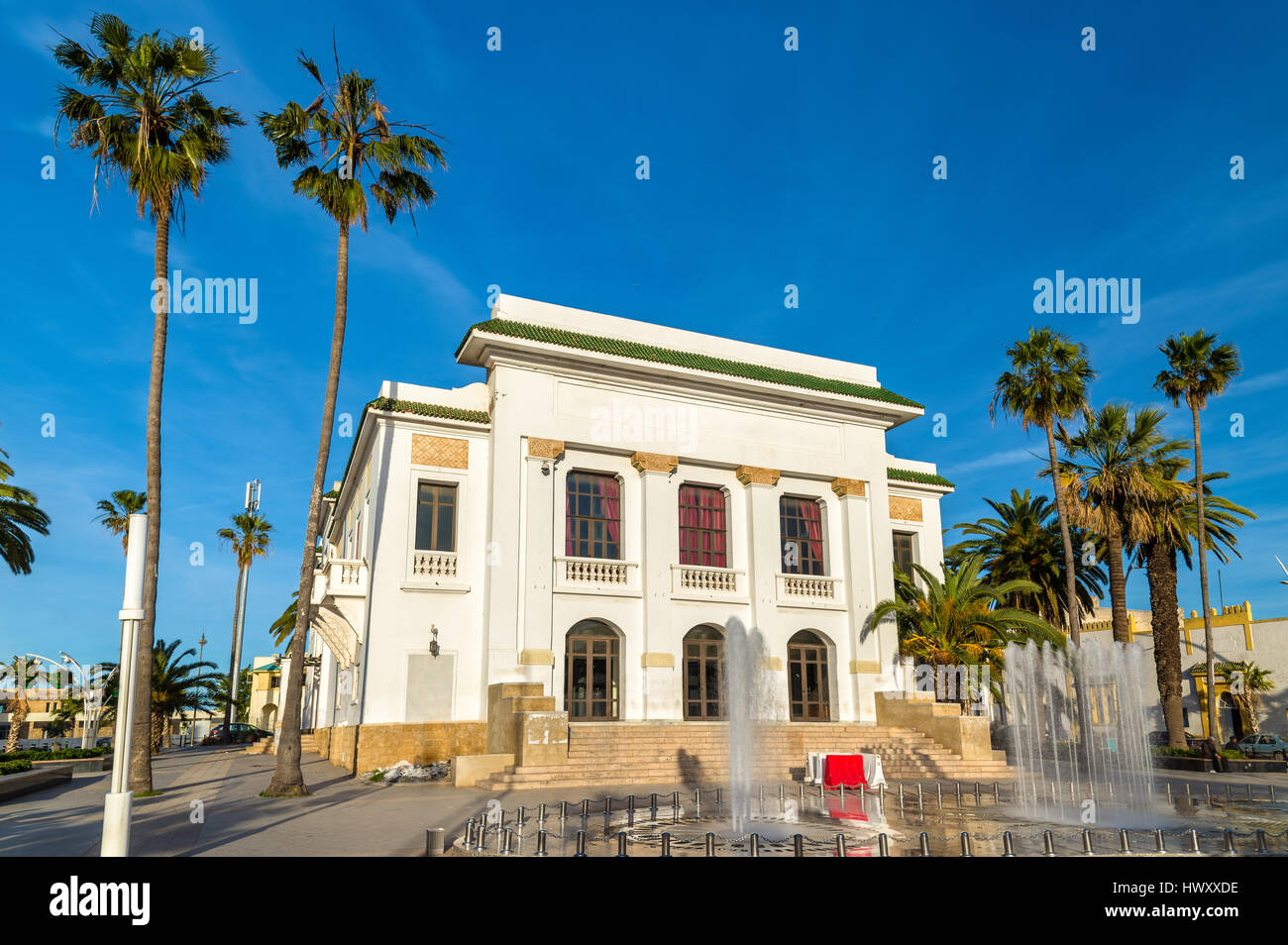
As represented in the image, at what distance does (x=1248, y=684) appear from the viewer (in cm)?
4225

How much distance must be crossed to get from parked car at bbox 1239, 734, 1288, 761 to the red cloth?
25.7 m

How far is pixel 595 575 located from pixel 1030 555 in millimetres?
23393

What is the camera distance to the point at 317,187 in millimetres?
20375

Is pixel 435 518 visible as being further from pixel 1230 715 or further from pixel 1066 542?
pixel 1230 715

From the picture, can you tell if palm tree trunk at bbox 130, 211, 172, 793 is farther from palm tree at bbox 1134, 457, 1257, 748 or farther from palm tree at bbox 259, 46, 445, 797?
palm tree at bbox 1134, 457, 1257, 748

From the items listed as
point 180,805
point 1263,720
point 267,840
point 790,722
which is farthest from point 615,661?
point 1263,720

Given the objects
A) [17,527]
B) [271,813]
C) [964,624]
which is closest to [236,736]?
[17,527]

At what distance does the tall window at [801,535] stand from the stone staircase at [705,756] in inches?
206

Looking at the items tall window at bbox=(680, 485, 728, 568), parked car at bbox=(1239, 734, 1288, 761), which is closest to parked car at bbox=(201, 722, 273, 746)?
tall window at bbox=(680, 485, 728, 568)

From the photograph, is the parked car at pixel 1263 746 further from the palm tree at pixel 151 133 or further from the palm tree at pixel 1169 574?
the palm tree at pixel 151 133

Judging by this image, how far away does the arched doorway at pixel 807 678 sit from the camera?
88.1ft

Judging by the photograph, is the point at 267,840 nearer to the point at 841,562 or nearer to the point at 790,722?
the point at 790,722

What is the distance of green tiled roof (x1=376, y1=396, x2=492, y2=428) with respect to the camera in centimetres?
2395
